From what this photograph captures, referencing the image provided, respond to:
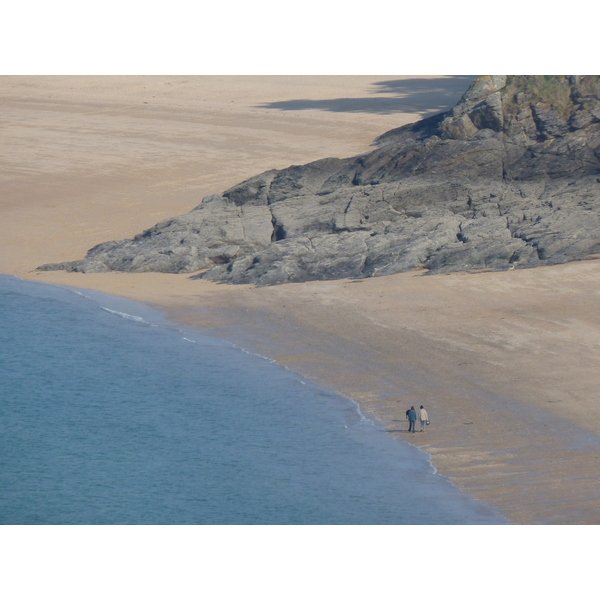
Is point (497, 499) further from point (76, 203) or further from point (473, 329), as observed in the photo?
point (76, 203)

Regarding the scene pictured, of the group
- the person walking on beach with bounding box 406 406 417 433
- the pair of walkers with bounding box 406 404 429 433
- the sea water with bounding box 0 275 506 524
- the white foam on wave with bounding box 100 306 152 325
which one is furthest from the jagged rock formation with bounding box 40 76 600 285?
the person walking on beach with bounding box 406 406 417 433

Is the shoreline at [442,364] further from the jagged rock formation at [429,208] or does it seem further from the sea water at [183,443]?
the jagged rock formation at [429,208]

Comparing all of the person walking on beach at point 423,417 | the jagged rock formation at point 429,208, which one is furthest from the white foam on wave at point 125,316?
the person walking on beach at point 423,417

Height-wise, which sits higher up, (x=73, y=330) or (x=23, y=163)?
(x=23, y=163)

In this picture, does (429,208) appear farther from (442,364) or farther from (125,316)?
(125,316)

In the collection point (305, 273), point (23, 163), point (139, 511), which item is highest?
point (23, 163)

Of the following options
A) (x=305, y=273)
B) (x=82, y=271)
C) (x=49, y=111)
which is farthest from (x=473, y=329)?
(x=49, y=111)
